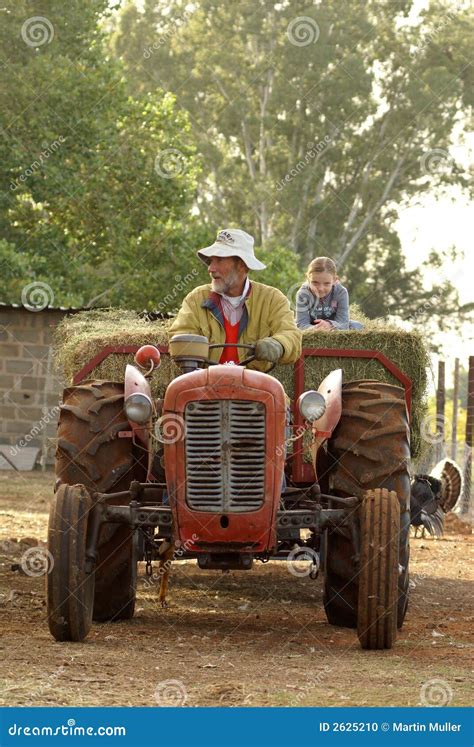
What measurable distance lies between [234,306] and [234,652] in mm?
2054

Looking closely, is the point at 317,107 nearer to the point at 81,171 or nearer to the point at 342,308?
the point at 81,171

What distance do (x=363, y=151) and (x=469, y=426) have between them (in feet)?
101

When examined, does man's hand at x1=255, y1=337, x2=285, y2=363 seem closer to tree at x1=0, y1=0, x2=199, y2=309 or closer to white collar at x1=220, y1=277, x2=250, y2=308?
white collar at x1=220, y1=277, x2=250, y2=308

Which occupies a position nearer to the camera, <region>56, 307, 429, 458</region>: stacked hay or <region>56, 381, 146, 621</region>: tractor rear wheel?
<region>56, 381, 146, 621</region>: tractor rear wheel

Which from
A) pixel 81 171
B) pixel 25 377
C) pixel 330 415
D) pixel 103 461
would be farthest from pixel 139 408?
pixel 81 171

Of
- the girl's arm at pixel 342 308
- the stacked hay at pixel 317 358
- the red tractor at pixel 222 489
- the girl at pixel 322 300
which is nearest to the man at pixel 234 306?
the red tractor at pixel 222 489

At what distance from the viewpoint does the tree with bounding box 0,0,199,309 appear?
30.3m

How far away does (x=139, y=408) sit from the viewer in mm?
7898

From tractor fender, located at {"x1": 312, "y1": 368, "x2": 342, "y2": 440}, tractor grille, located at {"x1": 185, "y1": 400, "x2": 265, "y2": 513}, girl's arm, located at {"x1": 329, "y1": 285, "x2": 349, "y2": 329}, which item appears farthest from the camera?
girl's arm, located at {"x1": 329, "y1": 285, "x2": 349, "y2": 329}

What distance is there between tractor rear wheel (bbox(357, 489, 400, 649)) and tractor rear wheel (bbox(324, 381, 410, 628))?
47cm

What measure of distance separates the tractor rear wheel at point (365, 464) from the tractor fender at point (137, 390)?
1.08 metres

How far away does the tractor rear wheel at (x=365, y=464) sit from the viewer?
8.44 m

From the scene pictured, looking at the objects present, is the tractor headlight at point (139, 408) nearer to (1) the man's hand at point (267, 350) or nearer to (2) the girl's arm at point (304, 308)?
(1) the man's hand at point (267, 350)

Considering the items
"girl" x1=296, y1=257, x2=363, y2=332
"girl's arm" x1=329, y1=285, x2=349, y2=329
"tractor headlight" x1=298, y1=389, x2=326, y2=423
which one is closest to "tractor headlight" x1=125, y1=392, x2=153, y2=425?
"tractor headlight" x1=298, y1=389, x2=326, y2=423
